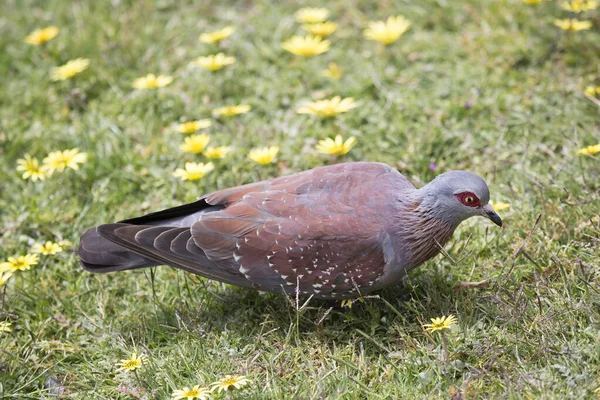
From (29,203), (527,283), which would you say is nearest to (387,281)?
(527,283)

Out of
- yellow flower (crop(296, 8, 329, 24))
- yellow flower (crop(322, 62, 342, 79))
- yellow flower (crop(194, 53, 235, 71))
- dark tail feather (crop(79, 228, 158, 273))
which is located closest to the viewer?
dark tail feather (crop(79, 228, 158, 273))

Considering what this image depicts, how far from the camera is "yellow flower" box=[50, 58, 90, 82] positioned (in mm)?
5984

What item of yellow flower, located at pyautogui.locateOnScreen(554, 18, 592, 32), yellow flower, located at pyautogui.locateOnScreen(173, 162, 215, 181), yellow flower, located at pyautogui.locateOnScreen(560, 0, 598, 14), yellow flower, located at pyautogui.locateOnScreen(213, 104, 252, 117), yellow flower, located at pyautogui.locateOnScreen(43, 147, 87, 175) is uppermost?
yellow flower, located at pyautogui.locateOnScreen(560, 0, 598, 14)

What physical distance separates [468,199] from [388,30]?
8.10ft

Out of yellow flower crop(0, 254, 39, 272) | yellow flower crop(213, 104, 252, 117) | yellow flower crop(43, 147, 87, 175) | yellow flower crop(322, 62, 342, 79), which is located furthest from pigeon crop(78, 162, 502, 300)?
yellow flower crop(322, 62, 342, 79)

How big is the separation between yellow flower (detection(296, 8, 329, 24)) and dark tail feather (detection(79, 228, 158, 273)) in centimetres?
296

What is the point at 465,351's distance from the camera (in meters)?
3.59

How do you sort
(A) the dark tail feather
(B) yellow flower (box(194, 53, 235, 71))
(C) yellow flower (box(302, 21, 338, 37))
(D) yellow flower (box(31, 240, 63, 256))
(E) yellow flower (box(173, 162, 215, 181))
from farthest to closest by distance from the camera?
(C) yellow flower (box(302, 21, 338, 37)) → (B) yellow flower (box(194, 53, 235, 71)) → (E) yellow flower (box(173, 162, 215, 181)) → (D) yellow flower (box(31, 240, 63, 256)) → (A) the dark tail feather

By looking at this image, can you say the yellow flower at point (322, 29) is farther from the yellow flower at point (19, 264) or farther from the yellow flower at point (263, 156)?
the yellow flower at point (19, 264)

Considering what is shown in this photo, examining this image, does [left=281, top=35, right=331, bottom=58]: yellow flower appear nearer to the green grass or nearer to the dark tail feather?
the green grass

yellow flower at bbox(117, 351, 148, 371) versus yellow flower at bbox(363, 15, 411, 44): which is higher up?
yellow flower at bbox(363, 15, 411, 44)

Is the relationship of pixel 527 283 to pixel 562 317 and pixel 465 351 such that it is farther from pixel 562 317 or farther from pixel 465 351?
pixel 465 351

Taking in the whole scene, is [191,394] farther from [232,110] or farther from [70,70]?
[70,70]

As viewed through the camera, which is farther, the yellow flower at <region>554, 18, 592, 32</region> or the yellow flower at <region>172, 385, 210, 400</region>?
the yellow flower at <region>554, 18, 592, 32</region>
